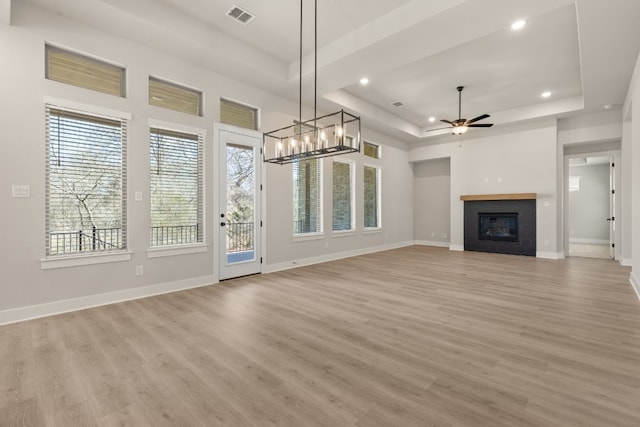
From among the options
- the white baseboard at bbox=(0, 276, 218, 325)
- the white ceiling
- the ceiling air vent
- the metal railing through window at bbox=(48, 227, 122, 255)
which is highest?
the ceiling air vent

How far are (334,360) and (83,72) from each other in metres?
4.44

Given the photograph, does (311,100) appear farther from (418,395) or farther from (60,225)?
(418,395)

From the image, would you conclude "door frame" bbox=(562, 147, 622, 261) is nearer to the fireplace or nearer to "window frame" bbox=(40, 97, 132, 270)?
the fireplace

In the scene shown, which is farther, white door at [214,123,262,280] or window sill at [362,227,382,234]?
window sill at [362,227,382,234]

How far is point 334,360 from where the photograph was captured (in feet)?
7.83

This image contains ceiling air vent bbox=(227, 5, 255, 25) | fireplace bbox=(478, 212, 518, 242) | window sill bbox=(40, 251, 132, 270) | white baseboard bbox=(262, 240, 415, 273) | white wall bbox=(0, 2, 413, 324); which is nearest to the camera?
white wall bbox=(0, 2, 413, 324)

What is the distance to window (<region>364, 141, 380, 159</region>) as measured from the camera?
27.3ft

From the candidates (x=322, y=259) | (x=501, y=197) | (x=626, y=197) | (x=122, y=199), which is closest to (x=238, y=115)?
(x=122, y=199)

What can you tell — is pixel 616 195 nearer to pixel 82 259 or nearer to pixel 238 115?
pixel 238 115

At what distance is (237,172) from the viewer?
5270 millimetres

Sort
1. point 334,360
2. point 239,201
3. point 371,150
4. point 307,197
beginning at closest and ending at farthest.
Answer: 1. point 334,360
2. point 239,201
3. point 307,197
4. point 371,150

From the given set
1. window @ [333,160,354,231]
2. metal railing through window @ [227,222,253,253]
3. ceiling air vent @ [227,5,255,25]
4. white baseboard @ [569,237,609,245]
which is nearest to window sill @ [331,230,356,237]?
window @ [333,160,354,231]

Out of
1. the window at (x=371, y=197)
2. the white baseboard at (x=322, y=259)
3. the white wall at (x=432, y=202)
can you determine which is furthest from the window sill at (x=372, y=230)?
the white wall at (x=432, y=202)

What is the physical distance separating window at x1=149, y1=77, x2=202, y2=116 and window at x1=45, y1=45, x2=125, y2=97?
1.29 ft
